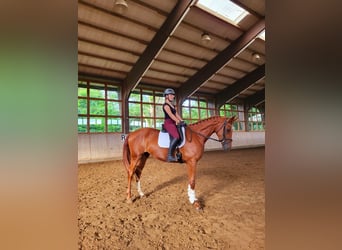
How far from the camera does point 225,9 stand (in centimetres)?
535

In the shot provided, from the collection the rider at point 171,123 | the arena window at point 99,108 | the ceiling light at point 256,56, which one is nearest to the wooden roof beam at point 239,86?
the ceiling light at point 256,56

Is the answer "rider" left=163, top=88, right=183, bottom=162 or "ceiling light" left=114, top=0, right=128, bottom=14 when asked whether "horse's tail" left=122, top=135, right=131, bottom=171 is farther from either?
"ceiling light" left=114, top=0, right=128, bottom=14

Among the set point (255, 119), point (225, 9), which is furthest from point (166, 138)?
point (255, 119)

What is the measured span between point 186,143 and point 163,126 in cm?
43

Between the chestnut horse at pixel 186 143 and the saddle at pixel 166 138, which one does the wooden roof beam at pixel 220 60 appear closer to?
the chestnut horse at pixel 186 143

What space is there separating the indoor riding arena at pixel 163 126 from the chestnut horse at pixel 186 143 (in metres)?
0.02

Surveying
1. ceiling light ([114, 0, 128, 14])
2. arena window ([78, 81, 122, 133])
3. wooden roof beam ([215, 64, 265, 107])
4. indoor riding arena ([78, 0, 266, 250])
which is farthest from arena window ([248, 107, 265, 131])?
ceiling light ([114, 0, 128, 14])

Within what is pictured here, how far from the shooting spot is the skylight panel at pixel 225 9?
16.5 feet

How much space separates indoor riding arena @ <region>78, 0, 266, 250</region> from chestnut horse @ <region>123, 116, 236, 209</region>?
2cm
